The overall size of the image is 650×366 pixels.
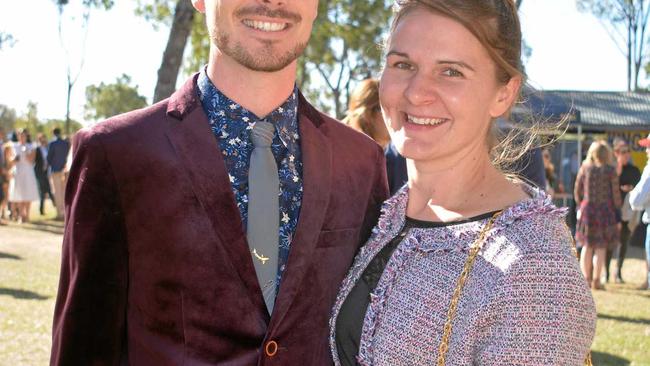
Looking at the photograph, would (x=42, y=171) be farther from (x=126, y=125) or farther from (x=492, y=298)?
(x=492, y=298)

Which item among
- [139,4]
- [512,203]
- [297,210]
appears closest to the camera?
[512,203]

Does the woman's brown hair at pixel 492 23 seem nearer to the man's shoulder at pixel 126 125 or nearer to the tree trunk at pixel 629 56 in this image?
the man's shoulder at pixel 126 125

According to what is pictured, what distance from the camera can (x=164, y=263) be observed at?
2.03 metres

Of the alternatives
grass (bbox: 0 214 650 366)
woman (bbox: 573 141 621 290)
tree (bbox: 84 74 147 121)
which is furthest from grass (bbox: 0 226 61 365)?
tree (bbox: 84 74 147 121)

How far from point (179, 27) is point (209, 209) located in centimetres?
404

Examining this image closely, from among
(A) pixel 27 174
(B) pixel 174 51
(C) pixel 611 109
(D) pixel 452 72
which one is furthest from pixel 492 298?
(C) pixel 611 109

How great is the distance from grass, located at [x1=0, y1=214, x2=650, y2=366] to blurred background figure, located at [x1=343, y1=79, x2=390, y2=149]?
8.93 ft

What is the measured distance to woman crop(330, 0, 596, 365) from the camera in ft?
5.40

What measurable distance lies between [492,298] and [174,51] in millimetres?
4629

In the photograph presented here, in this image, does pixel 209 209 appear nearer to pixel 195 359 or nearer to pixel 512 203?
pixel 195 359

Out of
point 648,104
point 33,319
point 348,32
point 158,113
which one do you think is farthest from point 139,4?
point 158,113

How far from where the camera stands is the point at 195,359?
6.58 feet

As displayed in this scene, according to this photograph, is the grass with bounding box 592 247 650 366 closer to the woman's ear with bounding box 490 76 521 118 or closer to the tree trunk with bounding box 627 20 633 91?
the woman's ear with bounding box 490 76 521 118

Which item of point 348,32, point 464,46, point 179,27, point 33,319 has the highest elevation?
point 348,32
